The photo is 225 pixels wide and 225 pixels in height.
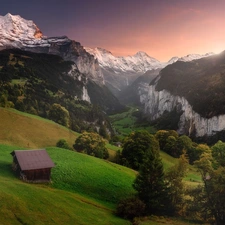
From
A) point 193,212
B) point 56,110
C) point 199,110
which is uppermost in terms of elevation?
point 199,110

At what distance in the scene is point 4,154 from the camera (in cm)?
6206

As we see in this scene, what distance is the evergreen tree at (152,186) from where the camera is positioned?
50.0 m

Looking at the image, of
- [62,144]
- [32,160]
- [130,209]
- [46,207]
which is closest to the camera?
[46,207]

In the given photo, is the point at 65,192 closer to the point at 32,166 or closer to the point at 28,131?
the point at 32,166

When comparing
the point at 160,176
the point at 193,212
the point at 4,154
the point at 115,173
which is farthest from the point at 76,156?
the point at 193,212

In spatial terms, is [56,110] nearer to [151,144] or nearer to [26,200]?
[151,144]

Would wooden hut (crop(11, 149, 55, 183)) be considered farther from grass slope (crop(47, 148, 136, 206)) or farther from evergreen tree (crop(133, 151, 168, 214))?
evergreen tree (crop(133, 151, 168, 214))

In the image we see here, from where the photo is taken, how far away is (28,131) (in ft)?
306

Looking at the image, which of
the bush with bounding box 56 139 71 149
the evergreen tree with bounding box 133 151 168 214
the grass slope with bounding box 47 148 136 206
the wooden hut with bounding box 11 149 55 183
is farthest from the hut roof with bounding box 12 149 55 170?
the bush with bounding box 56 139 71 149

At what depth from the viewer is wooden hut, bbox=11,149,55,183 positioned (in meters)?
49.0

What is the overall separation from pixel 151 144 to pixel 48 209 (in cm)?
5370

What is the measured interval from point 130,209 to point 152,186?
6756 millimetres

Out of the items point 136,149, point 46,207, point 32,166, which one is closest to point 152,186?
point 46,207

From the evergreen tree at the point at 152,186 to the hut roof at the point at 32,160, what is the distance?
52.9 feet
